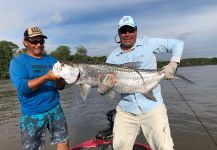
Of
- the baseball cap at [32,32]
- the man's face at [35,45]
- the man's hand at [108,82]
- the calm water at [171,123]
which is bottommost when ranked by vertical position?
the calm water at [171,123]

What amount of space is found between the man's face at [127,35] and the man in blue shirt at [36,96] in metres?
1.47

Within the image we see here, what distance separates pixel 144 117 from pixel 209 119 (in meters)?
9.53

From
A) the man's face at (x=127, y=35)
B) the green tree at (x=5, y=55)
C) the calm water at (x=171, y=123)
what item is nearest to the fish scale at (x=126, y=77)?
the man's face at (x=127, y=35)

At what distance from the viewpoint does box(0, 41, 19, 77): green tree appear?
89812 mm

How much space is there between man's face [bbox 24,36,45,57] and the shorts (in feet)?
3.89

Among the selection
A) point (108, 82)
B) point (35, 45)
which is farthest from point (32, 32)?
point (108, 82)

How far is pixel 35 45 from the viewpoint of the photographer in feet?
19.4

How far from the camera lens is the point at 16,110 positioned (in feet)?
68.6

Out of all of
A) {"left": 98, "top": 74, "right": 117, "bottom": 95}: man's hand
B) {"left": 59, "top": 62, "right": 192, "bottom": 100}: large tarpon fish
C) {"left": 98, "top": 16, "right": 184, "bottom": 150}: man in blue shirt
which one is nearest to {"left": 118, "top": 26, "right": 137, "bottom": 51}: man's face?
{"left": 98, "top": 16, "right": 184, "bottom": 150}: man in blue shirt

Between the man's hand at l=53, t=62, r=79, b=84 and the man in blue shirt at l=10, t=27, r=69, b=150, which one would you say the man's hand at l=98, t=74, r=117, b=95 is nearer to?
the man's hand at l=53, t=62, r=79, b=84

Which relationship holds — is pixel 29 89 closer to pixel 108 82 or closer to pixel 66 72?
pixel 66 72

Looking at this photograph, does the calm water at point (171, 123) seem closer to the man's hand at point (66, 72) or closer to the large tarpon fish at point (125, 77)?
the large tarpon fish at point (125, 77)

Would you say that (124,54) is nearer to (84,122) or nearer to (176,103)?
(84,122)

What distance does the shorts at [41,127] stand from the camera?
19.5 ft
